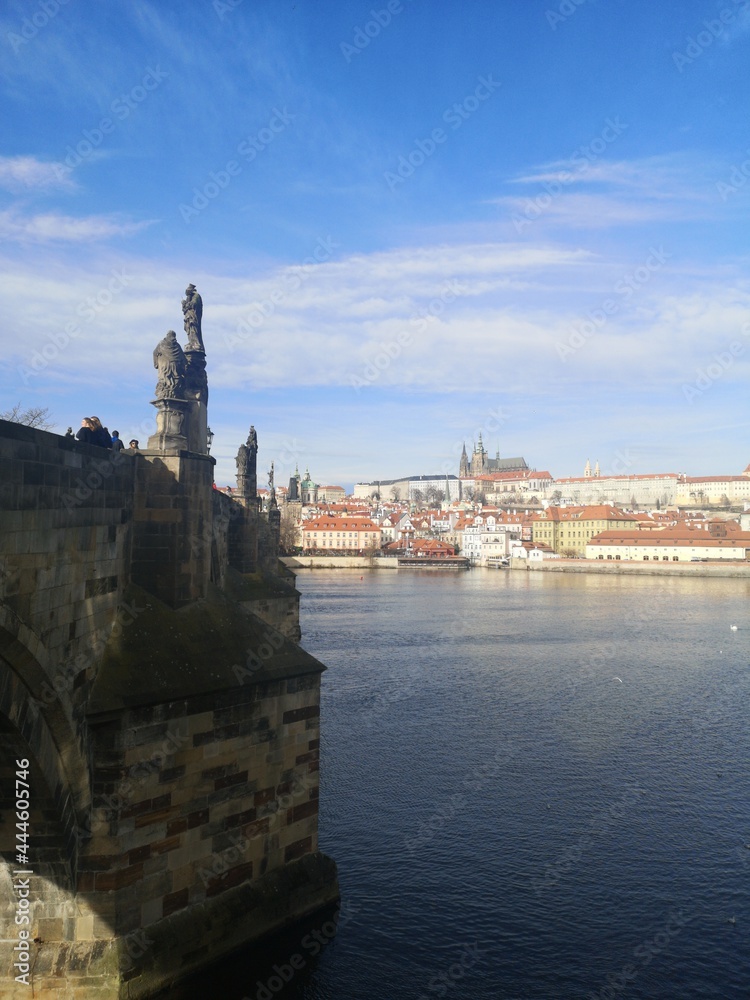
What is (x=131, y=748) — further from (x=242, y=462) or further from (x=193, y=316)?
(x=242, y=462)

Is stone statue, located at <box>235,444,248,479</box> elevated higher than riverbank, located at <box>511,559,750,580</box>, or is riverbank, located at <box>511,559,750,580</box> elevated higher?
stone statue, located at <box>235,444,248,479</box>

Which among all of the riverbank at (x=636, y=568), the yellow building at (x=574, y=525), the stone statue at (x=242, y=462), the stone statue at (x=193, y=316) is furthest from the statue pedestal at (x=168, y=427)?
the yellow building at (x=574, y=525)

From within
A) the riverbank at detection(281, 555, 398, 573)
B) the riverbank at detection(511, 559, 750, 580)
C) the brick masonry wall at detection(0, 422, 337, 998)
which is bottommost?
the riverbank at detection(511, 559, 750, 580)

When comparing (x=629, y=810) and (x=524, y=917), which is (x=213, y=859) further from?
(x=629, y=810)

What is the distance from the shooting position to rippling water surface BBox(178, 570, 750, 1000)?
13.4 meters

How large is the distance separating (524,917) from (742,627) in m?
47.5

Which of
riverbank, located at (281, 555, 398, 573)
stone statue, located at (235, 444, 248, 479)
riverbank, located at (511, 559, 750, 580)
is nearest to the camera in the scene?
stone statue, located at (235, 444, 248, 479)

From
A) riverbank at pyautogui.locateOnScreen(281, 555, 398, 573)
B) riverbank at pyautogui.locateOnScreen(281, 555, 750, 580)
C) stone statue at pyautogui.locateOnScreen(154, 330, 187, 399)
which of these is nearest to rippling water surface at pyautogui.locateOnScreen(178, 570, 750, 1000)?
stone statue at pyautogui.locateOnScreen(154, 330, 187, 399)

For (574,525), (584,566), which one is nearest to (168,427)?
(584,566)

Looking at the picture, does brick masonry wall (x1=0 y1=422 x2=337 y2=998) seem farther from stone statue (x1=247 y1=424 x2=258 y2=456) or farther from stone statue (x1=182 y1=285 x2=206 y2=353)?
stone statue (x1=247 y1=424 x2=258 y2=456)

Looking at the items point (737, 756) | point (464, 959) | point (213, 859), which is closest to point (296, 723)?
point (213, 859)

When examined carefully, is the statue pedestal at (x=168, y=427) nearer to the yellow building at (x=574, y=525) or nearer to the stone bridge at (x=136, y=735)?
the stone bridge at (x=136, y=735)

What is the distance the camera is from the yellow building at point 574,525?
14625 centimetres

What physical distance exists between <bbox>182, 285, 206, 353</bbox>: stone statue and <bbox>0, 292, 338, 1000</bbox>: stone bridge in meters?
4.41
